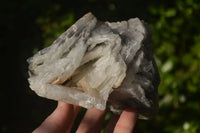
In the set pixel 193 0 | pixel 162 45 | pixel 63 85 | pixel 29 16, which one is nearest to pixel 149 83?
pixel 63 85

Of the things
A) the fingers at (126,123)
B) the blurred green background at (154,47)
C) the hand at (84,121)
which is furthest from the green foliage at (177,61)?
the fingers at (126,123)

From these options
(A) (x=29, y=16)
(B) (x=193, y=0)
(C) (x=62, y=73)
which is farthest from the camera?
(A) (x=29, y=16)

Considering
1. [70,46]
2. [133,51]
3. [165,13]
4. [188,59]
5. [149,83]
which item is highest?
[70,46]

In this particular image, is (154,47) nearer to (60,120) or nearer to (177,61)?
(177,61)

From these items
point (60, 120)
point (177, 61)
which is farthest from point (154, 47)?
point (60, 120)

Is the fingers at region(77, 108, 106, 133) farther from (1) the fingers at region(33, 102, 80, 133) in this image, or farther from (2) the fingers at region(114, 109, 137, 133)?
(2) the fingers at region(114, 109, 137, 133)

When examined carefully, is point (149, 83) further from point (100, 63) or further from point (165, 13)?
point (165, 13)

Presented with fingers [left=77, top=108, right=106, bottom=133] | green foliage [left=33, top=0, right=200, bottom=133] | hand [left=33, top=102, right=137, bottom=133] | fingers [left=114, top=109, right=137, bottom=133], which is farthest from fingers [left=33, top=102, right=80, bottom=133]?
green foliage [left=33, top=0, right=200, bottom=133]
